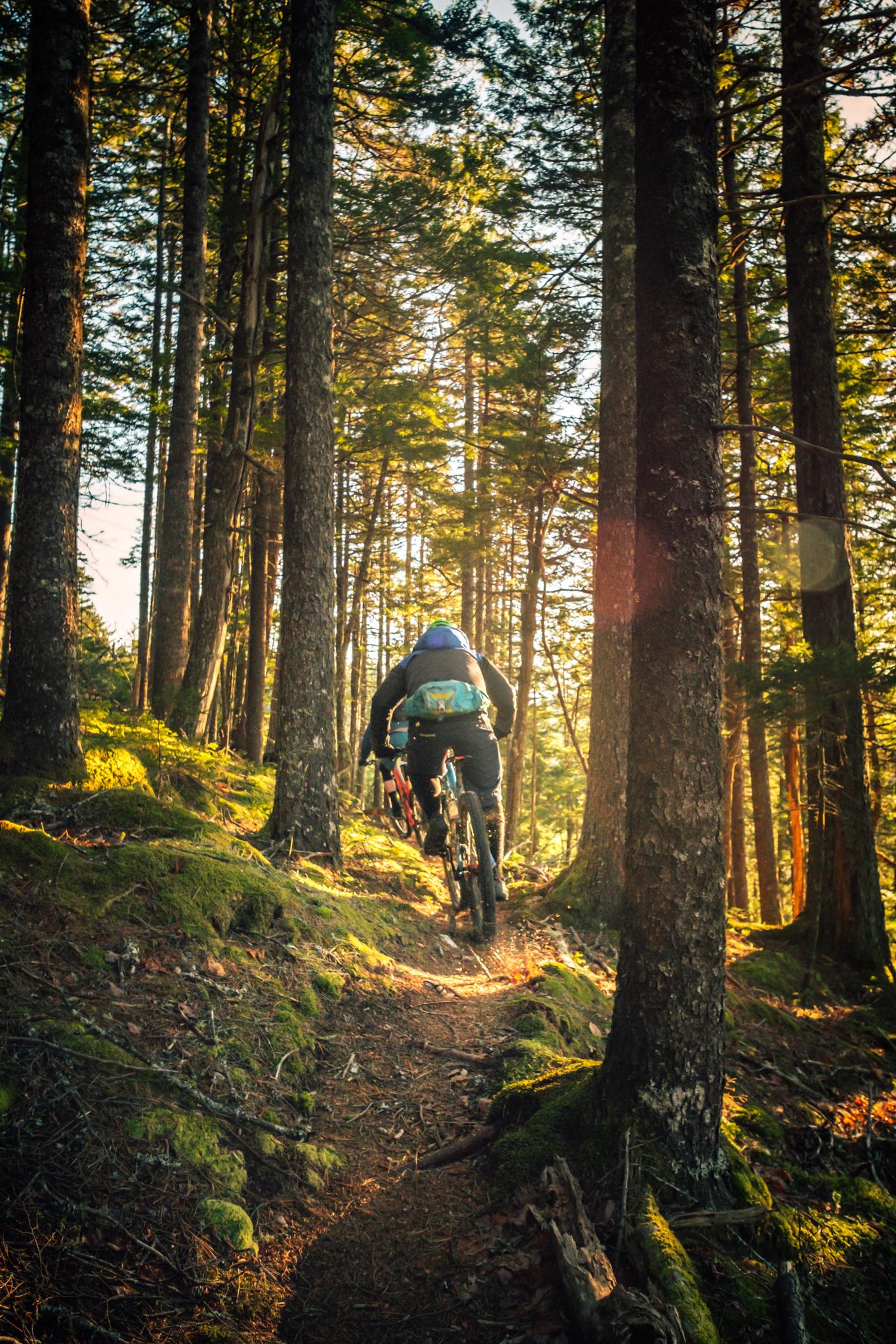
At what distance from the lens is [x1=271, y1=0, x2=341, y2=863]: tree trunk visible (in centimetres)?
687

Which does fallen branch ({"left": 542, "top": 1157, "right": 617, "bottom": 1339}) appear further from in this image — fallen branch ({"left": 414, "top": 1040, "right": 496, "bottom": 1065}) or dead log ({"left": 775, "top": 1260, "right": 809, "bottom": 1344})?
fallen branch ({"left": 414, "top": 1040, "right": 496, "bottom": 1065})

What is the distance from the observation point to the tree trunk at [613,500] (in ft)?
24.2

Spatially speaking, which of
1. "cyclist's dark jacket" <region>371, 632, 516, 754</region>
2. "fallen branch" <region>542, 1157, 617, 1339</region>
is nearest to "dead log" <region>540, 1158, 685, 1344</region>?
"fallen branch" <region>542, 1157, 617, 1339</region>

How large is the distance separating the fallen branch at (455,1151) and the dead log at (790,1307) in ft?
4.34

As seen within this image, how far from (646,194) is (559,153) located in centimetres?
1042

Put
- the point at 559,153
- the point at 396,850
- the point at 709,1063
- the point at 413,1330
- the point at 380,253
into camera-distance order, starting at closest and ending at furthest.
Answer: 1. the point at 413,1330
2. the point at 709,1063
3. the point at 396,850
4. the point at 559,153
5. the point at 380,253

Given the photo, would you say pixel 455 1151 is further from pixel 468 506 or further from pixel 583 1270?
pixel 468 506

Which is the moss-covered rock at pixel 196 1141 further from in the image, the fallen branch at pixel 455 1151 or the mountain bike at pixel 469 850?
the mountain bike at pixel 469 850

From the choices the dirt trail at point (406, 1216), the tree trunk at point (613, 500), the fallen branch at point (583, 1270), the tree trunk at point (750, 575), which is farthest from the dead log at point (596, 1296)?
the tree trunk at point (750, 575)

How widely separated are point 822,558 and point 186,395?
29.8 ft

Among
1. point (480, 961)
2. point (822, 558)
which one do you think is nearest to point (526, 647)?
point (822, 558)

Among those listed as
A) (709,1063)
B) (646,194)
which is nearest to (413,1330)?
(709,1063)

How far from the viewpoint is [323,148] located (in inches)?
289

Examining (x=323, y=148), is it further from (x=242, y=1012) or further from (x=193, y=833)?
(x=242, y=1012)
